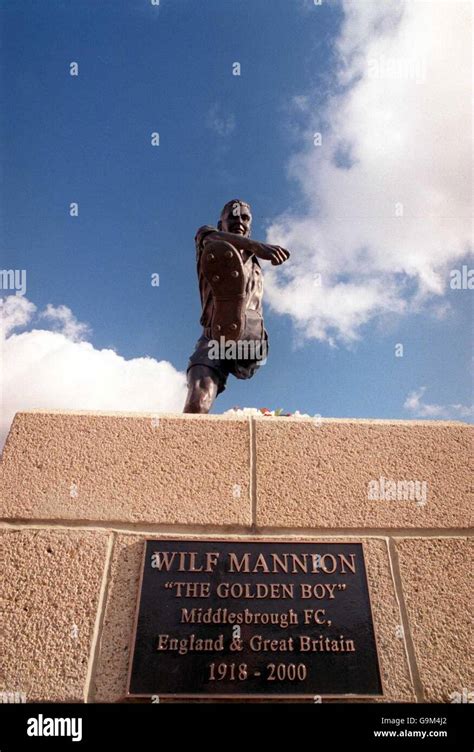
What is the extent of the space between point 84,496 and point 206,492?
2.31ft

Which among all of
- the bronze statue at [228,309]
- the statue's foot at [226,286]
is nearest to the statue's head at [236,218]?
the bronze statue at [228,309]

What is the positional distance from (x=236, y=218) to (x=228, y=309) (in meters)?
1.06

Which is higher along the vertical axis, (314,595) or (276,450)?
(276,450)

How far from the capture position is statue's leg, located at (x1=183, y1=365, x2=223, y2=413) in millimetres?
4039

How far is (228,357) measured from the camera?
4266mm

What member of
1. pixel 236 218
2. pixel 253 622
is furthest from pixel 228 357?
pixel 253 622

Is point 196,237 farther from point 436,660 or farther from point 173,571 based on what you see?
point 436,660

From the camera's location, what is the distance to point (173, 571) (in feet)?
9.30

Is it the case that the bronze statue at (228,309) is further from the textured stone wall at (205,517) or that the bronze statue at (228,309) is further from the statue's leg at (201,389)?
the textured stone wall at (205,517)

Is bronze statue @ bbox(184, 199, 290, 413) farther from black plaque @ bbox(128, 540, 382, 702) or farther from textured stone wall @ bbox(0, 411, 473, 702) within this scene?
black plaque @ bbox(128, 540, 382, 702)

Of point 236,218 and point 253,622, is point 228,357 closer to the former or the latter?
point 236,218

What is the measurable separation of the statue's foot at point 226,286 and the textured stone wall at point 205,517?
925 millimetres
